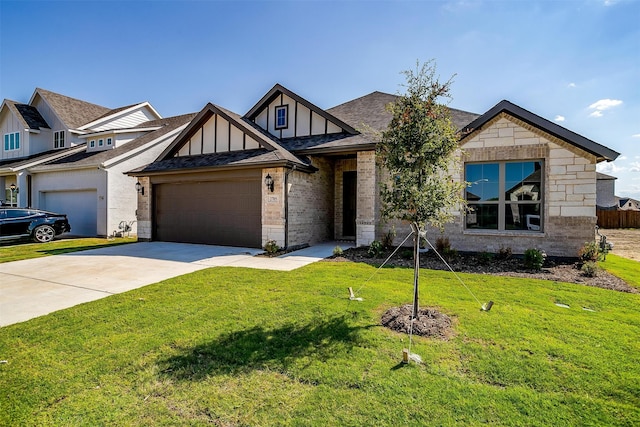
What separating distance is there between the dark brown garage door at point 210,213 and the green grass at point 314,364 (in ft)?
20.3

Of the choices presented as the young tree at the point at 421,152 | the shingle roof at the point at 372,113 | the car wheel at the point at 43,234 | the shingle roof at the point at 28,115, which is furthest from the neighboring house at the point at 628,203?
the shingle roof at the point at 28,115

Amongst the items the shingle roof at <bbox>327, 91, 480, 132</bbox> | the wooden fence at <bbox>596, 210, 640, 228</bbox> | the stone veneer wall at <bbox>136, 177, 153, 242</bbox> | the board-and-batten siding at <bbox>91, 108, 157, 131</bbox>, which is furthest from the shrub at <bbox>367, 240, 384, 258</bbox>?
the wooden fence at <bbox>596, 210, 640, 228</bbox>

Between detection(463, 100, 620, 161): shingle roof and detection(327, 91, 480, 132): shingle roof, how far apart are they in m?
2.03

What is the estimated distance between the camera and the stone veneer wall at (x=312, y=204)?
37.1ft

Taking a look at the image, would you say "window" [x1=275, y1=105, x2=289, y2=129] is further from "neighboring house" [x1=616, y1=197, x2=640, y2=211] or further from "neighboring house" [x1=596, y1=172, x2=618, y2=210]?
"neighboring house" [x1=616, y1=197, x2=640, y2=211]

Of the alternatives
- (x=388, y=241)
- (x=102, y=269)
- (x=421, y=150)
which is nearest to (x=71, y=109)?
(x=102, y=269)

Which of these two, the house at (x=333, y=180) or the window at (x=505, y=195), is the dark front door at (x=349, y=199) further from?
the window at (x=505, y=195)

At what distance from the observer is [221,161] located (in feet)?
39.1

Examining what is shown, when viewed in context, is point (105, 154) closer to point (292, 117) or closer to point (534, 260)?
point (292, 117)

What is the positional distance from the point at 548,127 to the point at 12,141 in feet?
102

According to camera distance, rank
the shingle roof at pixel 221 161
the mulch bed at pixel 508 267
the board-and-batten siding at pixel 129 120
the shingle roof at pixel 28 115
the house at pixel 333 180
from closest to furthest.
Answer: the mulch bed at pixel 508 267 < the house at pixel 333 180 < the shingle roof at pixel 221 161 < the shingle roof at pixel 28 115 < the board-and-batten siding at pixel 129 120

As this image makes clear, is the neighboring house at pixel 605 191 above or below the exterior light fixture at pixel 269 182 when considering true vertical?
above

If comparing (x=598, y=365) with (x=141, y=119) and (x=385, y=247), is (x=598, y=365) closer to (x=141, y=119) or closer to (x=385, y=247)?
(x=385, y=247)

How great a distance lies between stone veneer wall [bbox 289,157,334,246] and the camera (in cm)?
1130
